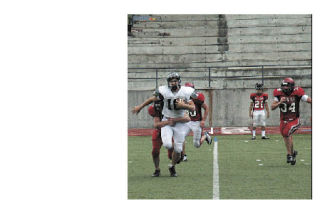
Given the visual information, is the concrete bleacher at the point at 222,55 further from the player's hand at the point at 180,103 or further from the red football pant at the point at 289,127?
the player's hand at the point at 180,103

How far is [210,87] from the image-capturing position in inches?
749

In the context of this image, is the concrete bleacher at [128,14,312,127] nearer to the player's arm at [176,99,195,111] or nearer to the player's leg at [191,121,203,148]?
the player's leg at [191,121,203,148]

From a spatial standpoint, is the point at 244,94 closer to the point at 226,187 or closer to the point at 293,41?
the point at 293,41

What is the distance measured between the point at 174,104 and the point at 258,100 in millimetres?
8142

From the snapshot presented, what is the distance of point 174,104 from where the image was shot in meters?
8.63

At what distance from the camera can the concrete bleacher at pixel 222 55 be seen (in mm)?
17969

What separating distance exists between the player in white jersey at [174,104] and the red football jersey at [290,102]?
201 cm

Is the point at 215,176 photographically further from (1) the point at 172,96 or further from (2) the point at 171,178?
(1) the point at 172,96

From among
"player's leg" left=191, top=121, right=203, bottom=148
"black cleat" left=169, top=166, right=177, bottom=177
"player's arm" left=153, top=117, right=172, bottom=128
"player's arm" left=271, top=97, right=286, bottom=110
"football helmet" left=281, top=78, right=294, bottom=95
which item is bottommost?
"black cleat" left=169, top=166, right=177, bottom=177

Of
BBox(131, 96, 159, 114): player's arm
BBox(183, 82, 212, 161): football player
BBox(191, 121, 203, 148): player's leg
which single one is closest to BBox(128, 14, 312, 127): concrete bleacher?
BBox(183, 82, 212, 161): football player

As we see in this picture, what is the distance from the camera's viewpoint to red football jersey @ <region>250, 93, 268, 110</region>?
1634cm

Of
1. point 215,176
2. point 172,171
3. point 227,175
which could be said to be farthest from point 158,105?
point 227,175

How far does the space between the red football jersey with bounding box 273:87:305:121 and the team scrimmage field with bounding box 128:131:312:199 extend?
746mm

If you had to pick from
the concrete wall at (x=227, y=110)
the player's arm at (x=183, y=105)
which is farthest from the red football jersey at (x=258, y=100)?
the player's arm at (x=183, y=105)
